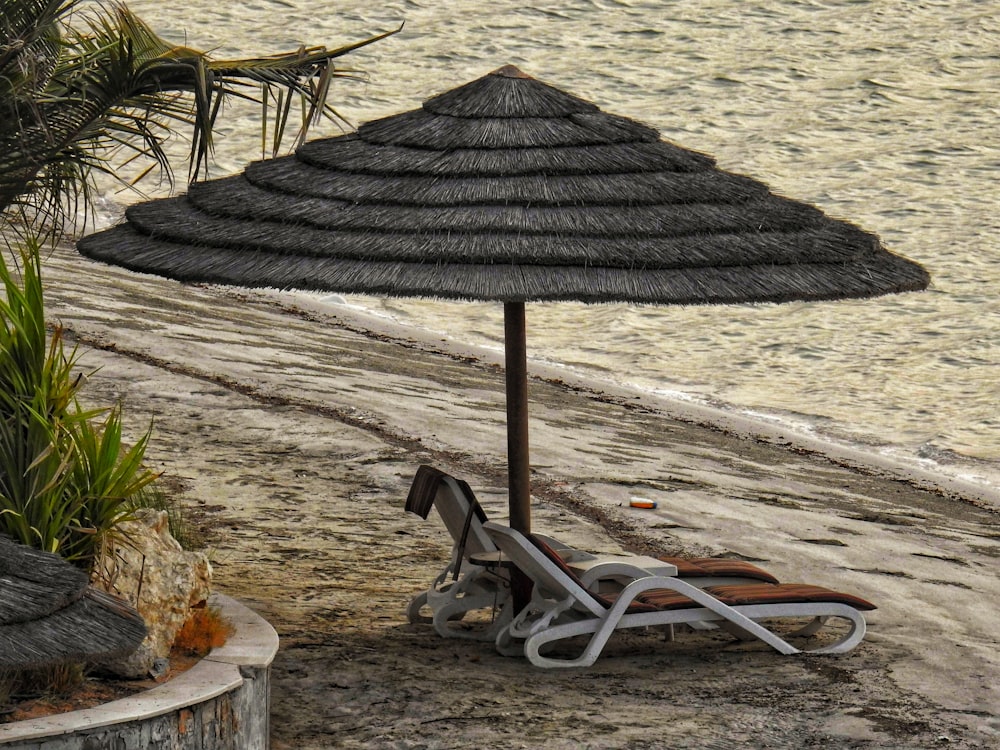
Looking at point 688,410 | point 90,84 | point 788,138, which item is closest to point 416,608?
point 90,84

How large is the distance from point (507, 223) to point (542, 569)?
4.75 ft

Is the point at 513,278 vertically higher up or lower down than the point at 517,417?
higher up

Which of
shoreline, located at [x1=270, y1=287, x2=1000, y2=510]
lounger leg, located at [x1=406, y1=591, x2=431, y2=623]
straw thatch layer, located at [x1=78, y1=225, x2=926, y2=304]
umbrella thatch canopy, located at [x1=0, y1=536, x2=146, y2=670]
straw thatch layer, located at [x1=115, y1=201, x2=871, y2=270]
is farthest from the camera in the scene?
shoreline, located at [x1=270, y1=287, x2=1000, y2=510]

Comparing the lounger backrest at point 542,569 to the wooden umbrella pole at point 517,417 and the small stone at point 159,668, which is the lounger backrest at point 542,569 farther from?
the small stone at point 159,668

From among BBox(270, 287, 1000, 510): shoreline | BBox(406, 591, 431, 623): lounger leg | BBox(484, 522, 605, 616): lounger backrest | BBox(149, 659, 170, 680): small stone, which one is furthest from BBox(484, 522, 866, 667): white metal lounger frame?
BBox(270, 287, 1000, 510): shoreline

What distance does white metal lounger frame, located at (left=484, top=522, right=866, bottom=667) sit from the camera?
19.7 feet

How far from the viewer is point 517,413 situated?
634 cm

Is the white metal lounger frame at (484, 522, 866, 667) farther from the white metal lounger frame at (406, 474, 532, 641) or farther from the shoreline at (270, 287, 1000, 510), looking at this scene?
the shoreline at (270, 287, 1000, 510)

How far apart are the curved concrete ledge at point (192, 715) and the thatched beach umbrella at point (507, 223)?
1287 mm

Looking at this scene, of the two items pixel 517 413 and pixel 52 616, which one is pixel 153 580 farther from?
pixel 517 413

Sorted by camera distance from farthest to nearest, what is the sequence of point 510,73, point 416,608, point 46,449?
point 416,608 < point 510,73 < point 46,449

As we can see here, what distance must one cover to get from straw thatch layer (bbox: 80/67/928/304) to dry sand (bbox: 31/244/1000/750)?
5.09ft

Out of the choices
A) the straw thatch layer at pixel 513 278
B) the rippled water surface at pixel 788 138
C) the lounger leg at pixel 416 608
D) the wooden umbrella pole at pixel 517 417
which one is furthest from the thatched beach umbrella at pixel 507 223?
the rippled water surface at pixel 788 138

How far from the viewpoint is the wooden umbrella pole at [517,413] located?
633cm
